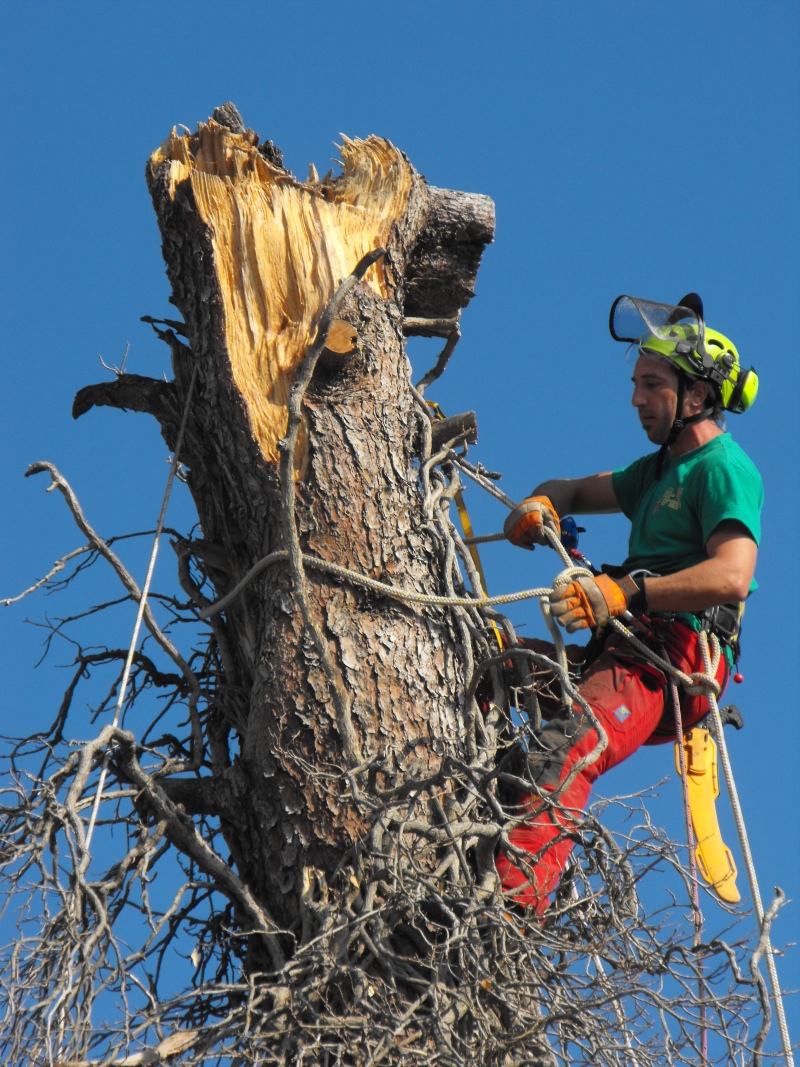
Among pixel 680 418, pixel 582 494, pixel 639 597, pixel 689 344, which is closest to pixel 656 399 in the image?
pixel 680 418

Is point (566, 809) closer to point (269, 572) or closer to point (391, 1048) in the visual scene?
point (391, 1048)

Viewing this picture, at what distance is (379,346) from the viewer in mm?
4070

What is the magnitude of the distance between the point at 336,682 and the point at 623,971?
3.33ft

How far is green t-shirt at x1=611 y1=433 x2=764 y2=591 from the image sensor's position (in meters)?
4.01

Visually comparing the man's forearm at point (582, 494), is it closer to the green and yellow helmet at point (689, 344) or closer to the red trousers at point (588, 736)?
the green and yellow helmet at point (689, 344)

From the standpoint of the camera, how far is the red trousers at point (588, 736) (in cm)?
339

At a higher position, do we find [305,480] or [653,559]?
[305,480]

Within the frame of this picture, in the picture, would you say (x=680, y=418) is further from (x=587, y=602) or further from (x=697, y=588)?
(x=587, y=602)

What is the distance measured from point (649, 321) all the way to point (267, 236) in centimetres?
137

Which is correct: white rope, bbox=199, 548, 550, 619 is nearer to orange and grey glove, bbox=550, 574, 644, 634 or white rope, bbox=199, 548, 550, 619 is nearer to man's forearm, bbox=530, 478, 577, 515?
orange and grey glove, bbox=550, 574, 644, 634

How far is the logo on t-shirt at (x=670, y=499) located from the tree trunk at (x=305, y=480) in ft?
2.66

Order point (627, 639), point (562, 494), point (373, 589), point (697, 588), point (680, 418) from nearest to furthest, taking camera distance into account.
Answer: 1. point (373, 589)
2. point (697, 588)
3. point (627, 639)
4. point (680, 418)
5. point (562, 494)

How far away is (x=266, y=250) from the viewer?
405 cm

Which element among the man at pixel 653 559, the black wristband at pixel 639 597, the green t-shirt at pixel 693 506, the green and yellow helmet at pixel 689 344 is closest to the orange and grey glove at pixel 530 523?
the man at pixel 653 559
